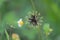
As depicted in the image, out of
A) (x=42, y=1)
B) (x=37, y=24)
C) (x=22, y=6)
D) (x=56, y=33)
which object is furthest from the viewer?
(x=22, y=6)

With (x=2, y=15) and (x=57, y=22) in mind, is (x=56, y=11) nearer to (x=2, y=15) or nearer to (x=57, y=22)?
(x=57, y=22)

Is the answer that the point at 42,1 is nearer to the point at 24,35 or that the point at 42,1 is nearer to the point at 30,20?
the point at 24,35

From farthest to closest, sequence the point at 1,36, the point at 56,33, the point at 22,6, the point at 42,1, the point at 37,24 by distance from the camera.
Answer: the point at 22,6 → the point at 42,1 → the point at 56,33 → the point at 1,36 → the point at 37,24

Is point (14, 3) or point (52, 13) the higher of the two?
point (14, 3)

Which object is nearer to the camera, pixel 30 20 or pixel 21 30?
pixel 30 20

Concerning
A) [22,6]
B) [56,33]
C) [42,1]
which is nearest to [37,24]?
[56,33]

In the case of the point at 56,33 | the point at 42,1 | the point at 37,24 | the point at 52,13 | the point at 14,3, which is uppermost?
the point at 14,3
